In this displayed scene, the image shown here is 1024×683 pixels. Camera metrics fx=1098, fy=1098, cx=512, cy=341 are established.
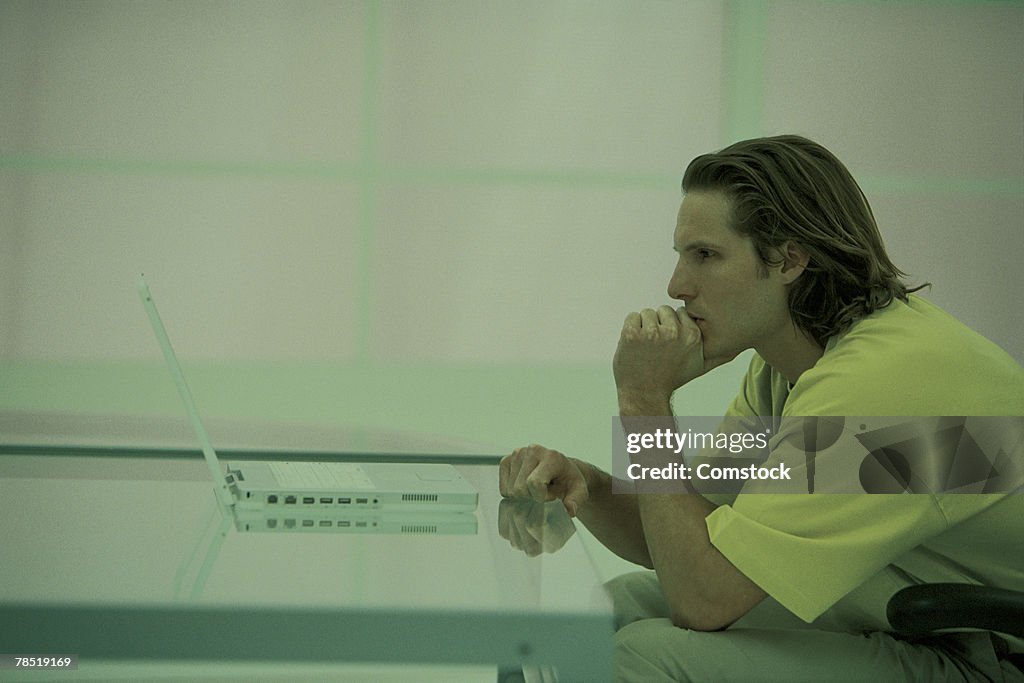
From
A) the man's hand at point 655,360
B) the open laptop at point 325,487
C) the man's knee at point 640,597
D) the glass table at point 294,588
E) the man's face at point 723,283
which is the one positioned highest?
the man's face at point 723,283

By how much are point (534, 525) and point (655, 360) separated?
358 mm

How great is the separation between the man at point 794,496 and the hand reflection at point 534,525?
1.4 inches

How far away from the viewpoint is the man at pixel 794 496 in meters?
1.21

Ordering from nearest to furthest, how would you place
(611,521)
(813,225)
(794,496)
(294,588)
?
(294,588)
(794,496)
(813,225)
(611,521)

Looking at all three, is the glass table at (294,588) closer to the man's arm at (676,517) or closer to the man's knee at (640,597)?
the man's arm at (676,517)

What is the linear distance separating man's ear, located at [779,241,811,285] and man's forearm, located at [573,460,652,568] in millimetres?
399

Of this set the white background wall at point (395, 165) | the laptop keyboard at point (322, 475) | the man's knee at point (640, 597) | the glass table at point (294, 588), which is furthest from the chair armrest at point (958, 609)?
the white background wall at point (395, 165)

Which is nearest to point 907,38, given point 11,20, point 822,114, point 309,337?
point 822,114

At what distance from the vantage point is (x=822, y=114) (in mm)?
3299

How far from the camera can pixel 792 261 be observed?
1522 mm

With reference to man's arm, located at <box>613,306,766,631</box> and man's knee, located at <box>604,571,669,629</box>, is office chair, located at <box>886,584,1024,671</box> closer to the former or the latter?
man's arm, located at <box>613,306,766,631</box>

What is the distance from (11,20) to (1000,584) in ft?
9.76

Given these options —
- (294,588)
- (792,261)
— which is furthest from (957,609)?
(294,588)

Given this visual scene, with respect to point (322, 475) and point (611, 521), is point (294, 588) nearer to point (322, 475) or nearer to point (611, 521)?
point (322, 475)
